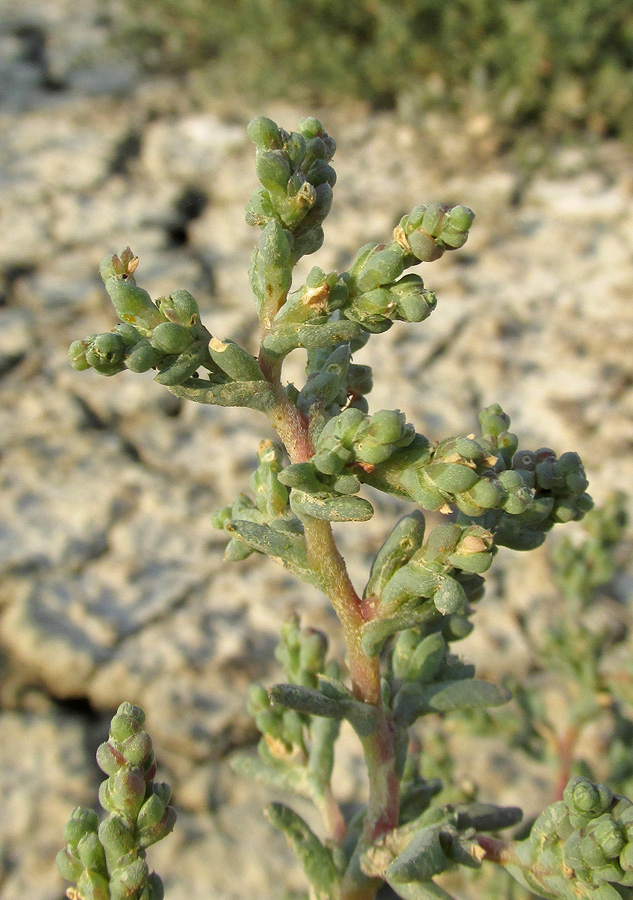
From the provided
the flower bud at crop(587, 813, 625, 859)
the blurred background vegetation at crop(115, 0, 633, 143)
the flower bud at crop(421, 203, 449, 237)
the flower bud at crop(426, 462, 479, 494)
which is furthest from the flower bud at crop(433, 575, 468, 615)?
the blurred background vegetation at crop(115, 0, 633, 143)

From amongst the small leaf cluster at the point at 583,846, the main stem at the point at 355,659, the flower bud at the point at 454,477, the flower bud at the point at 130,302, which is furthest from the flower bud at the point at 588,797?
the flower bud at the point at 130,302

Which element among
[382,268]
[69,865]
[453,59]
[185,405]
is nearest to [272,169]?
[382,268]

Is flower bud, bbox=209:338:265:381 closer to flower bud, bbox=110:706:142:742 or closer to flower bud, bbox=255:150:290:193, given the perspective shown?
flower bud, bbox=255:150:290:193

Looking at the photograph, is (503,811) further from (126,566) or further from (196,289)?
(196,289)

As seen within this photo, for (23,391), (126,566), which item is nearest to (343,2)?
(23,391)

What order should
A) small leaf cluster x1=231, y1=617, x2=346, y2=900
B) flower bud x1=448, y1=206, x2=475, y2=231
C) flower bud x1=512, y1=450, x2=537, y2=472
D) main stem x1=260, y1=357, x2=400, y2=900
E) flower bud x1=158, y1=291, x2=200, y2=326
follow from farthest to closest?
small leaf cluster x1=231, y1=617, x2=346, y2=900, flower bud x1=512, y1=450, x2=537, y2=472, main stem x1=260, y1=357, x2=400, y2=900, flower bud x1=158, y1=291, x2=200, y2=326, flower bud x1=448, y1=206, x2=475, y2=231

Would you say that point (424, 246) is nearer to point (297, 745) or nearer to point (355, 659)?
point (355, 659)
